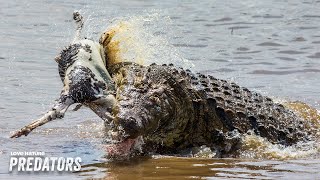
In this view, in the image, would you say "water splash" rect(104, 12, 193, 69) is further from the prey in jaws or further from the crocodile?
the prey in jaws

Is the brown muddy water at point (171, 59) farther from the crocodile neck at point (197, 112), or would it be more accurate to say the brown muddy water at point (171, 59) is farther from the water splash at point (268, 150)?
the crocodile neck at point (197, 112)

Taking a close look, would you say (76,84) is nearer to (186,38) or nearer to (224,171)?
(224,171)

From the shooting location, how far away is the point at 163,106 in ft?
19.6

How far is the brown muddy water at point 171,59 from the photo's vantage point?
5738 millimetres

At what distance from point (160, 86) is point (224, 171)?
91 cm

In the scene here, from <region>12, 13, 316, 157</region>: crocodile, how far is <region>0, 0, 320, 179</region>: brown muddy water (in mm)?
167

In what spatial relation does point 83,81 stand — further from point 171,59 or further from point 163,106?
point 171,59

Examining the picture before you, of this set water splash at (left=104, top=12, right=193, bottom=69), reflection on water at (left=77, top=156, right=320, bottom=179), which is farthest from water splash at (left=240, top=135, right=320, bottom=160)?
water splash at (left=104, top=12, right=193, bottom=69)

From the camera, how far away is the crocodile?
5715mm

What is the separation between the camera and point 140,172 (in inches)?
216

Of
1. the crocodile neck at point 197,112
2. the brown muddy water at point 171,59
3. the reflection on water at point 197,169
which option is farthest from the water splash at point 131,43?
the reflection on water at point 197,169

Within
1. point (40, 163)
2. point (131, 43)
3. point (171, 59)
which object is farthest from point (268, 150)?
point (171, 59)

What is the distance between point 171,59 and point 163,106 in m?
3.62

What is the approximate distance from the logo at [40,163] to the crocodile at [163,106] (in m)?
0.32
